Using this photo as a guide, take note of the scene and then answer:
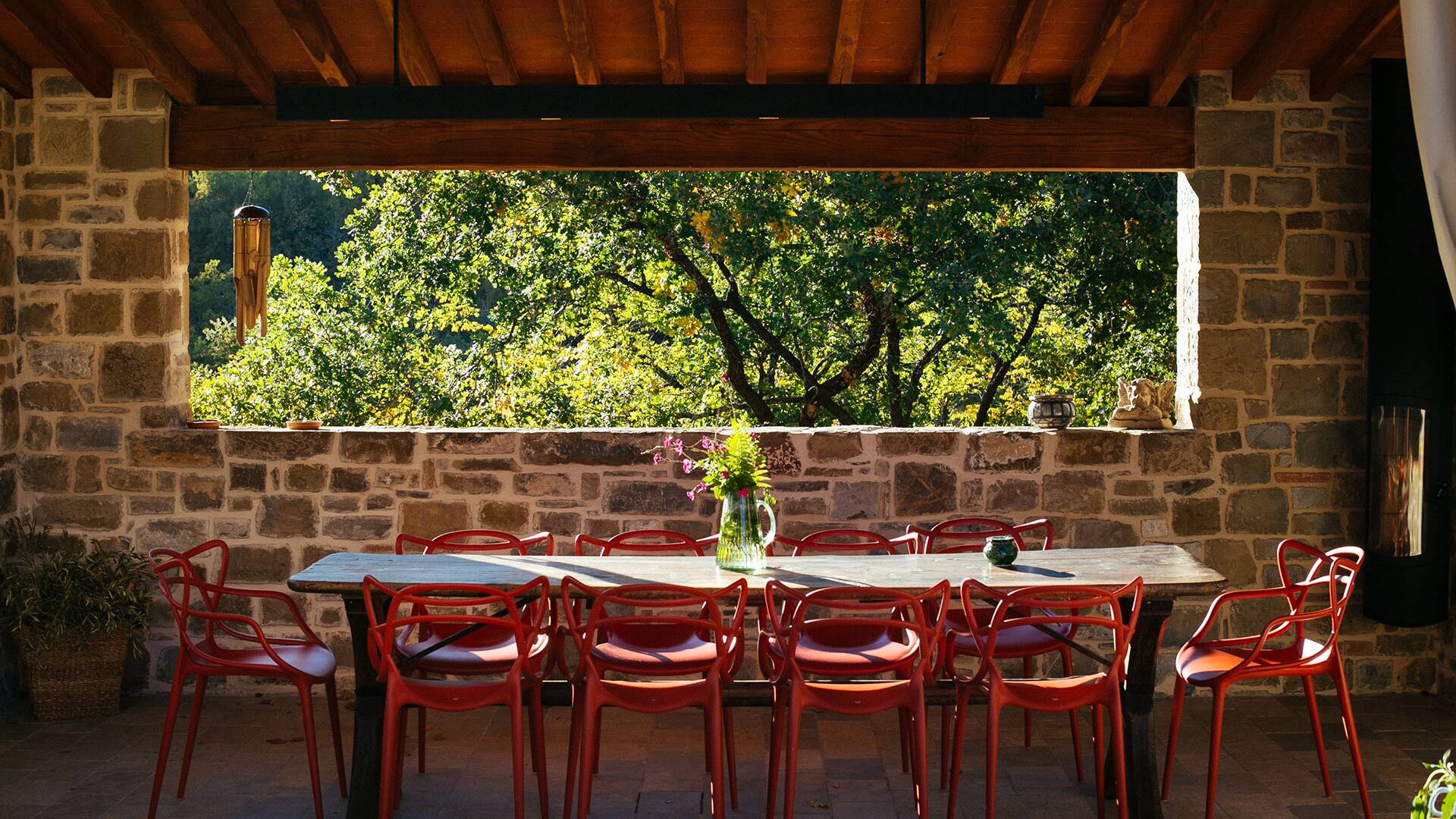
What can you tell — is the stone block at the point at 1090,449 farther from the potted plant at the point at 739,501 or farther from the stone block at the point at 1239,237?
the potted plant at the point at 739,501

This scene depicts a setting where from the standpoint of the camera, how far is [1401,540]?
5438mm

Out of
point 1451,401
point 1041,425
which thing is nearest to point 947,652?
point 1041,425

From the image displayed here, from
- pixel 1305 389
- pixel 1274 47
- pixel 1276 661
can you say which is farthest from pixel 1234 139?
pixel 1276 661

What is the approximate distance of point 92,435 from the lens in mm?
5719

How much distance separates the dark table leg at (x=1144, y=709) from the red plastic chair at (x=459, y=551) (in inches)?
82.8

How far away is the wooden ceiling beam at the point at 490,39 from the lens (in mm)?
4965

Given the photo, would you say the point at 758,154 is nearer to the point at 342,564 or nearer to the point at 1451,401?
the point at 342,564

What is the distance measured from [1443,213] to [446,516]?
4.46 metres

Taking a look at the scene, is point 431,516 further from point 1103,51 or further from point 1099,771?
point 1103,51

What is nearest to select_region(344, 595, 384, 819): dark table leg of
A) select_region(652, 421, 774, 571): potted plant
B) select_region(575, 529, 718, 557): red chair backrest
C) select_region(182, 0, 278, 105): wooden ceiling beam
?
select_region(575, 529, 718, 557): red chair backrest

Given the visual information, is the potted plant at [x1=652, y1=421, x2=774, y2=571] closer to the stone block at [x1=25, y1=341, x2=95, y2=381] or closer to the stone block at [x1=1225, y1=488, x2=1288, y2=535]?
the stone block at [x1=1225, y1=488, x2=1288, y2=535]

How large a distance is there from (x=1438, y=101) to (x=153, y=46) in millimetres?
4810

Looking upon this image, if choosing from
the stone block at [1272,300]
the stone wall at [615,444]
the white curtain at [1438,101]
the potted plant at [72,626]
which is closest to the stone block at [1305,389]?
the stone wall at [615,444]

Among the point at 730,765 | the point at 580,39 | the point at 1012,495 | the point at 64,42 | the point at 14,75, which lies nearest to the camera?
the point at 730,765
